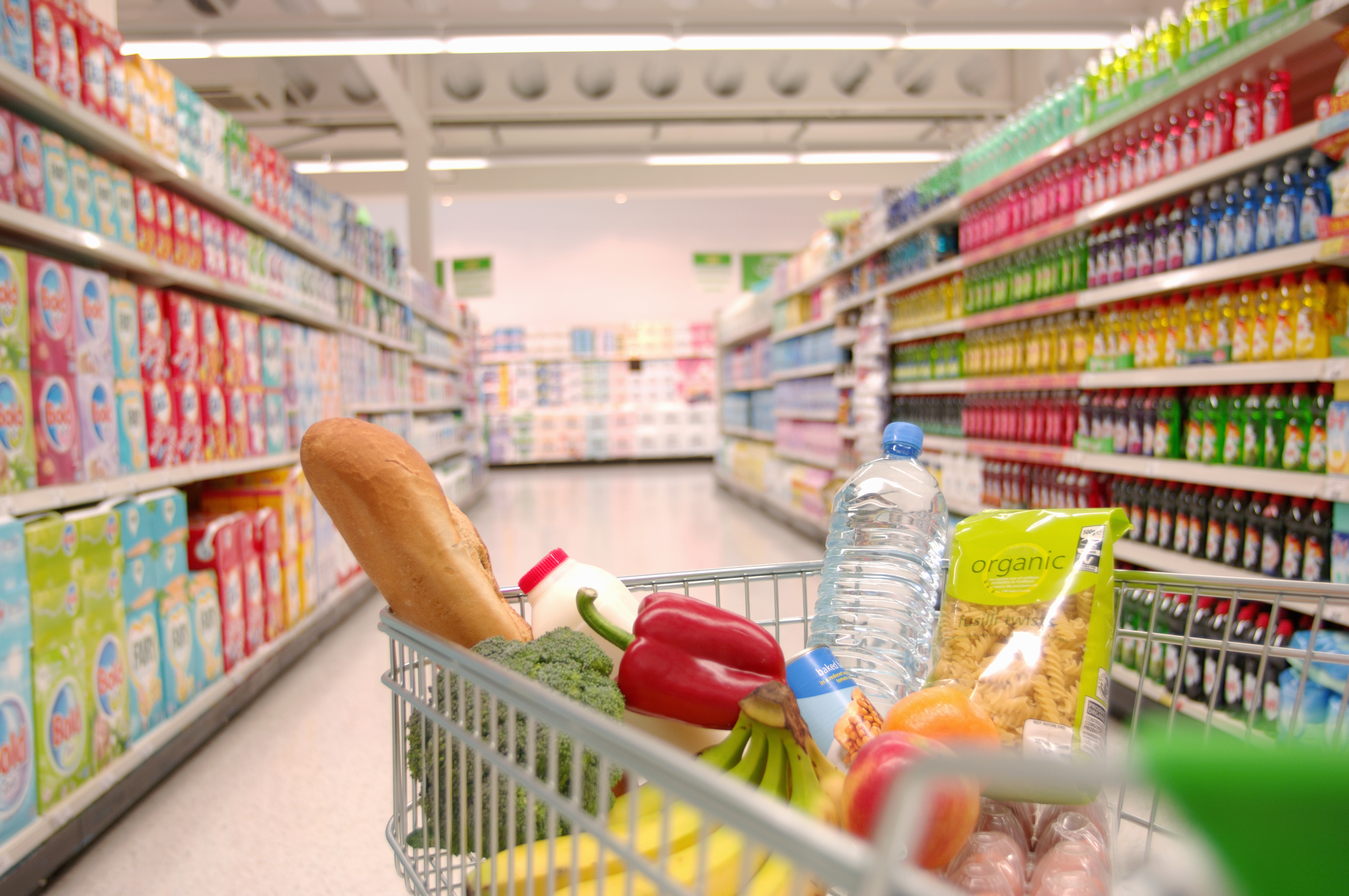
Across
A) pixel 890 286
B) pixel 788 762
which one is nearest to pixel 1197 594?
pixel 788 762

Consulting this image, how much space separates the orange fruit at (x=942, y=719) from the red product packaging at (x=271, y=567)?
8.74 ft

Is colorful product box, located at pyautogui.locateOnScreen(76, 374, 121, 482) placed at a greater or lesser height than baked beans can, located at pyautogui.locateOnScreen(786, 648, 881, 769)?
greater

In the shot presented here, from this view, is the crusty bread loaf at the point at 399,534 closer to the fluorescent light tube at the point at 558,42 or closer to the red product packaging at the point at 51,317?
the red product packaging at the point at 51,317

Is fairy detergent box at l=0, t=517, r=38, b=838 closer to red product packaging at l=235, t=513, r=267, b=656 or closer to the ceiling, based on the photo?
red product packaging at l=235, t=513, r=267, b=656

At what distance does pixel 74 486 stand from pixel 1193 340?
3.05m

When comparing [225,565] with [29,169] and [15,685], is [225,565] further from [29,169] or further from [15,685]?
[29,169]

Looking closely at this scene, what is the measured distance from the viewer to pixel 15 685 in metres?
1.60

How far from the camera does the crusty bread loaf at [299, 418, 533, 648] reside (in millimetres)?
926

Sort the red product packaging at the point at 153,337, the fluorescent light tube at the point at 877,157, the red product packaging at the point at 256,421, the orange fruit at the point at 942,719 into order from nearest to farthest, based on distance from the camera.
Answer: the orange fruit at the point at 942,719, the red product packaging at the point at 153,337, the red product packaging at the point at 256,421, the fluorescent light tube at the point at 877,157

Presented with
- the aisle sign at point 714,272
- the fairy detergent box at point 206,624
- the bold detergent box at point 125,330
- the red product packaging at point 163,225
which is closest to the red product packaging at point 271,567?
the fairy detergent box at point 206,624

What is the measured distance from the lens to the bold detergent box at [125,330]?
6.97 feet

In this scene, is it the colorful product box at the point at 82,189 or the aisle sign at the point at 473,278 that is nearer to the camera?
the colorful product box at the point at 82,189

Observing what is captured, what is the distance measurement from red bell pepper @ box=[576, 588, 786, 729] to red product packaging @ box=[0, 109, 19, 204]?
1784mm

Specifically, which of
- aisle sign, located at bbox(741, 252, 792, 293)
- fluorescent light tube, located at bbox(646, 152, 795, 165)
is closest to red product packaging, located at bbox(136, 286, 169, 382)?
fluorescent light tube, located at bbox(646, 152, 795, 165)
